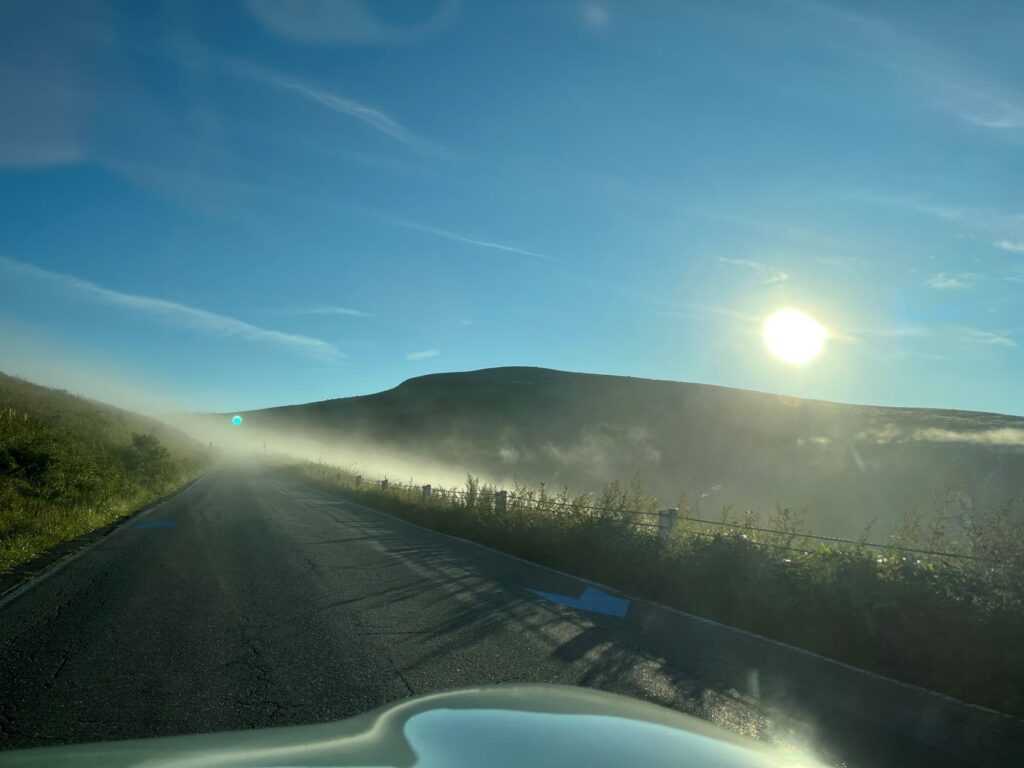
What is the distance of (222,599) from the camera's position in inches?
336

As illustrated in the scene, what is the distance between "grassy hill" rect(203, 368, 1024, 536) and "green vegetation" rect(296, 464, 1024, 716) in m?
1.18

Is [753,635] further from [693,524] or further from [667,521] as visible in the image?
[693,524]

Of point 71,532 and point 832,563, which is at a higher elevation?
point 832,563

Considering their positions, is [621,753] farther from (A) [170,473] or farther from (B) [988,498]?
(A) [170,473]

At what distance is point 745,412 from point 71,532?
51.4 metres

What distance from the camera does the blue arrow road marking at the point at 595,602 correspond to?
30.4 ft

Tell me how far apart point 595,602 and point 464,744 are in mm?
7343

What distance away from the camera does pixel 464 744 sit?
286cm

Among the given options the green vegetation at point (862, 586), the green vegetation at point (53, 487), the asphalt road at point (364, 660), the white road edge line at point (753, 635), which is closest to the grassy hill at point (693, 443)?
the green vegetation at point (862, 586)

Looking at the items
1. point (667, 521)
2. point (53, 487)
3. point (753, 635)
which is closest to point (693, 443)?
point (667, 521)

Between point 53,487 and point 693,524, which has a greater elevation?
point 693,524

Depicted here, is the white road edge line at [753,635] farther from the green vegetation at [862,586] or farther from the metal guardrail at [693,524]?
the metal guardrail at [693,524]

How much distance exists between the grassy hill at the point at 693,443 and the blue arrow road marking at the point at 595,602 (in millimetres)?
4363

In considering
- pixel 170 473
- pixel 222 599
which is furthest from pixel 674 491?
pixel 222 599
